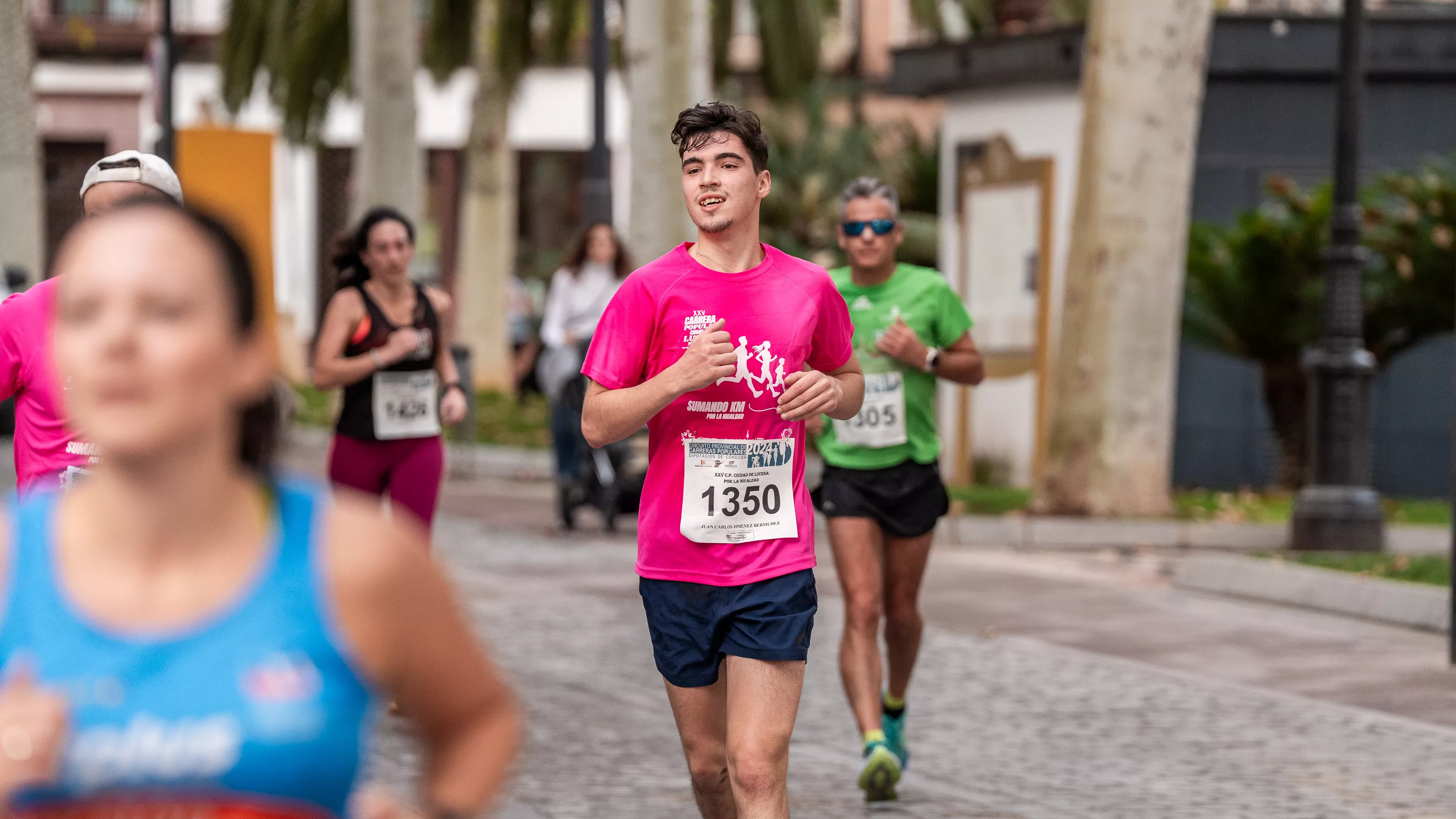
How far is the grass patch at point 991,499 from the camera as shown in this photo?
51.3 ft

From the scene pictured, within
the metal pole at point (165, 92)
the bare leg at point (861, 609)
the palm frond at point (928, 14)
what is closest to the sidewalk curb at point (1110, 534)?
the bare leg at point (861, 609)

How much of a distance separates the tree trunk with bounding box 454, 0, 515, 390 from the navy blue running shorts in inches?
980

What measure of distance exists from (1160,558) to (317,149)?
19.7 metres

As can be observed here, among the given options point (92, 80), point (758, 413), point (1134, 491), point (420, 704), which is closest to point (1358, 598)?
point (1134, 491)

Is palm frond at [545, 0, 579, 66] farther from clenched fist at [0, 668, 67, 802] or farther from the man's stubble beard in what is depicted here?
clenched fist at [0, 668, 67, 802]

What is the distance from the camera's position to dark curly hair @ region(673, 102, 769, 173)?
5.03 m

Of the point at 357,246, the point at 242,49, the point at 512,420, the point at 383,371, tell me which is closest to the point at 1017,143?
the point at 512,420

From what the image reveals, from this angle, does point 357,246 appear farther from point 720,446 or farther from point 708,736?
point 708,736

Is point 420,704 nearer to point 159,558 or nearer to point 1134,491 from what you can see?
point 159,558

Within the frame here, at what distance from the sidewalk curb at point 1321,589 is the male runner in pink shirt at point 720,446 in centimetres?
643

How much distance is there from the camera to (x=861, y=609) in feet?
22.9

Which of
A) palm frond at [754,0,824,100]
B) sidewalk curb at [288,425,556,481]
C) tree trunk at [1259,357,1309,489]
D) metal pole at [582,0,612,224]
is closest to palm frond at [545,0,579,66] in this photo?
palm frond at [754,0,824,100]

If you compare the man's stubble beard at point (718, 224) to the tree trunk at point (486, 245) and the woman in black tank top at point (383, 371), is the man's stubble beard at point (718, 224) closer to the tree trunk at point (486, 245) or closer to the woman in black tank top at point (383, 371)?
the woman in black tank top at point (383, 371)

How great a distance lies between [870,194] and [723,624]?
2.60 m
